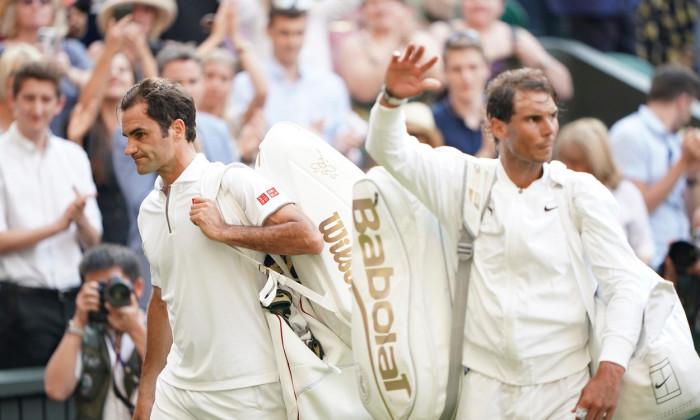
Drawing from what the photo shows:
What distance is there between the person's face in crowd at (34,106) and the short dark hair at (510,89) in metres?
3.50

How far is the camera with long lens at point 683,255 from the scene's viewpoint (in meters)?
6.77

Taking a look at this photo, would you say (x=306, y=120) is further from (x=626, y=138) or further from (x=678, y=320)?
(x=678, y=320)

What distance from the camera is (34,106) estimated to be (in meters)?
6.93

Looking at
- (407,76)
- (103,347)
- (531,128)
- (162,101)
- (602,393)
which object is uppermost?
(407,76)

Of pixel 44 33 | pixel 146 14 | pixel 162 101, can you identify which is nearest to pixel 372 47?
pixel 146 14

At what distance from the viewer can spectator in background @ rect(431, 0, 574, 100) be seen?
977 centimetres

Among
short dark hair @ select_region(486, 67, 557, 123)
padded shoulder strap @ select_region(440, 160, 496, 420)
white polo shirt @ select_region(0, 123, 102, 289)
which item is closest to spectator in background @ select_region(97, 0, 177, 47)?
white polo shirt @ select_region(0, 123, 102, 289)

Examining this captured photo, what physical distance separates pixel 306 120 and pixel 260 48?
0.83 m

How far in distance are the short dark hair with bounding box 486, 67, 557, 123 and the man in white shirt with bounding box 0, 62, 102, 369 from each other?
3231 mm

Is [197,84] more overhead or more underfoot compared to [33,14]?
more underfoot

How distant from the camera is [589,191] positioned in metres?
4.11

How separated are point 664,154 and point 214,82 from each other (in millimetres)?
3284

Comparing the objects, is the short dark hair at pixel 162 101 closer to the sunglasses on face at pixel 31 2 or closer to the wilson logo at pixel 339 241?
the wilson logo at pixel 339 241

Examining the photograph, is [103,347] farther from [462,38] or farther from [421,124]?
[462,38]
